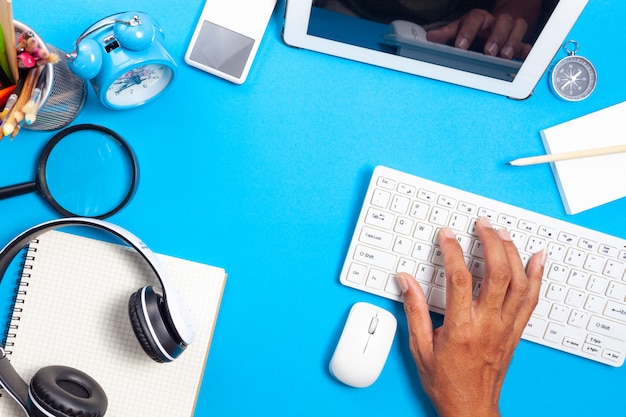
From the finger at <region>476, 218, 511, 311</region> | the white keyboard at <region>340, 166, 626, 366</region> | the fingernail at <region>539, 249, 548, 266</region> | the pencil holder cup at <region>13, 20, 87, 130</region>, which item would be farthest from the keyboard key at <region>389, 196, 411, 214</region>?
the pencil holder cup at <region>13, 20, 87, 130</region>

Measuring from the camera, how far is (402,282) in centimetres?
83

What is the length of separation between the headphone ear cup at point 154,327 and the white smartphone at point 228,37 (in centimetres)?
32

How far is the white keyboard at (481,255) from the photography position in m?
0.82

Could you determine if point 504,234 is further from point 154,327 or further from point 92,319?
point 92,319

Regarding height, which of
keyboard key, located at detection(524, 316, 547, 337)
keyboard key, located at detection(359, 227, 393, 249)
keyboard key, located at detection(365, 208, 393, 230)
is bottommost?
keyboard key, located at detection(524, 316, 547, 337)

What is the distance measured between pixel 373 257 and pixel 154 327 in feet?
1.03

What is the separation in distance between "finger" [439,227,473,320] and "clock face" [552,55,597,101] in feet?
0.88

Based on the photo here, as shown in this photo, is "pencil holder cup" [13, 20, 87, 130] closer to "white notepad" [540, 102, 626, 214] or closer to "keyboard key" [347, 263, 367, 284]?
"keyboard key" [347, 263, 367, 284]

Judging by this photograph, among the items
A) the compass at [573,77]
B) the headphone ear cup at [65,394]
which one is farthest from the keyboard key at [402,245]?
the headphone ear cup at [65,394]

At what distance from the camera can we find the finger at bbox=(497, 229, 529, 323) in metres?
0.81

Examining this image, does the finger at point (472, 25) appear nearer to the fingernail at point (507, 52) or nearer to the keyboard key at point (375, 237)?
the fingernail at point (507, 52)

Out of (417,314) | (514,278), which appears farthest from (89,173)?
(514,278)

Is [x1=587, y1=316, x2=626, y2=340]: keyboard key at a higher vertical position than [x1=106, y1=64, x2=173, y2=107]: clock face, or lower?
lower

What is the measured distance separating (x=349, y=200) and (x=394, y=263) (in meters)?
0.11
